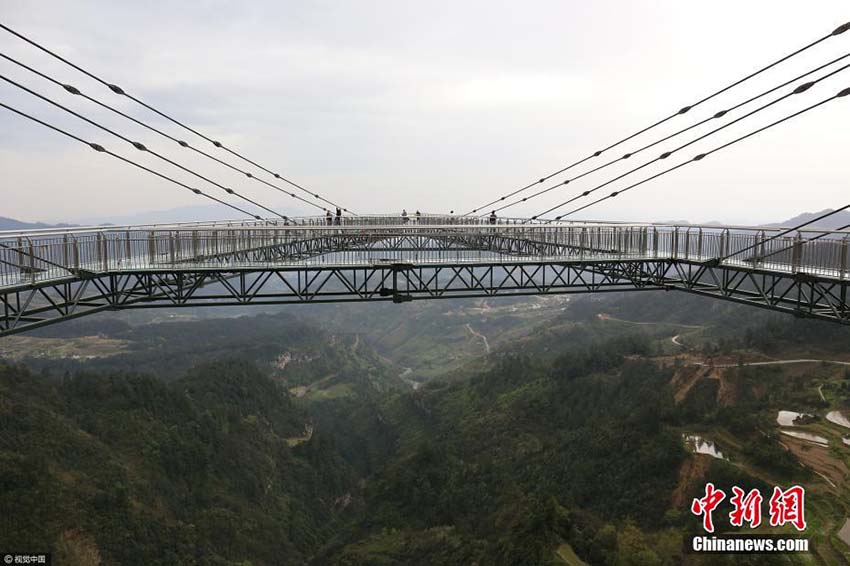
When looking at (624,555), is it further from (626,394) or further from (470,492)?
(626,394)

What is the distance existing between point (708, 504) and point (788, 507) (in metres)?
3.75

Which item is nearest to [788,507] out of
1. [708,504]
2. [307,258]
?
[708,504]

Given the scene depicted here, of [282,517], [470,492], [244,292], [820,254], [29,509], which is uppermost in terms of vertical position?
[820,254]

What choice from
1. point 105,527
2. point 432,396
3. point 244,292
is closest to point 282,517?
point 105,527

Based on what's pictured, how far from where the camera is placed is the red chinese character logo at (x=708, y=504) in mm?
25562

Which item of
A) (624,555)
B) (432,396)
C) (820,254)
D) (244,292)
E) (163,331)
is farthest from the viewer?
(163,331)

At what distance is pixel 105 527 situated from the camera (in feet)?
125

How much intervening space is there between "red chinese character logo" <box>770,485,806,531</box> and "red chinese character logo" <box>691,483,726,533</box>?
2.91 m

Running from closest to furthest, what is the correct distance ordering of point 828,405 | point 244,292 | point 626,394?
point 244,292 → point 828,405 → point 626,394

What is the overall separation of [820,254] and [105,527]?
158 ft

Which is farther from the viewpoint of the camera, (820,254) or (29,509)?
(29,509)

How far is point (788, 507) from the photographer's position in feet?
77.1

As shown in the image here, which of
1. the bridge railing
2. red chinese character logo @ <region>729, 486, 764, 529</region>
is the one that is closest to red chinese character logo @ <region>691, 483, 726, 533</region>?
red chinese character logo @ <region>729, 486, 764, 529</region>

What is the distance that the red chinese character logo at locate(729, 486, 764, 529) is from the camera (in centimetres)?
2388
